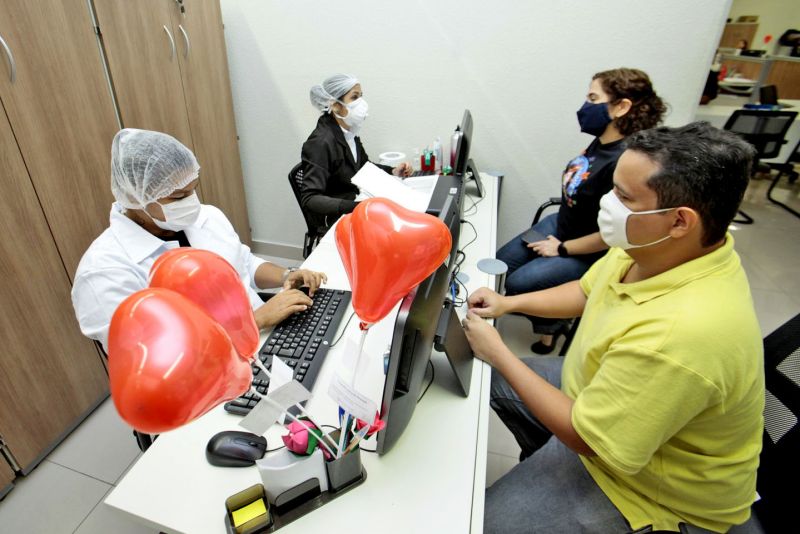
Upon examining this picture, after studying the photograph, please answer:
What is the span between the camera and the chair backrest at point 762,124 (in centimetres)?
337

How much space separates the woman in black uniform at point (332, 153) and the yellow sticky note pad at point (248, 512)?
1.43 m

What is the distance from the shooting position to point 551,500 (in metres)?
0.99

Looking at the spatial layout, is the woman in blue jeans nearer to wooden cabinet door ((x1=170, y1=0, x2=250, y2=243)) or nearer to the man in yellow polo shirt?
the man in yellow polo shirt

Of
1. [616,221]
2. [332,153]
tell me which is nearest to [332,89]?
[332,153]

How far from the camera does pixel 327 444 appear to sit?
2.57ft

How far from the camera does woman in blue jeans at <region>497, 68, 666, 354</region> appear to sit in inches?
67.3

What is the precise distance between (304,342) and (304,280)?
0.30 metres

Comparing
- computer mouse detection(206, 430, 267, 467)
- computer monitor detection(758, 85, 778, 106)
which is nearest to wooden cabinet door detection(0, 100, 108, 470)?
computer mouse detection(206, 430, 267, 467)

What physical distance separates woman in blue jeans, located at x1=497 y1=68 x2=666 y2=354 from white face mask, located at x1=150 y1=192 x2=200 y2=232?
1388mm

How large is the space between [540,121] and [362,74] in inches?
42.2

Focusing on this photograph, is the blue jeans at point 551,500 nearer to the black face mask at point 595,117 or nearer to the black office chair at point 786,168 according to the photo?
the black face mask at point 595,117

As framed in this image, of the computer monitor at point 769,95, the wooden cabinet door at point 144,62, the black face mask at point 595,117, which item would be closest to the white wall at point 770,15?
the computer monitor at point 769,95

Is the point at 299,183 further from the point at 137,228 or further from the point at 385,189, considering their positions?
the point at 137,228

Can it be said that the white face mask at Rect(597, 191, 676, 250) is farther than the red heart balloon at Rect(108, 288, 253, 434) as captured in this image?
Yes
